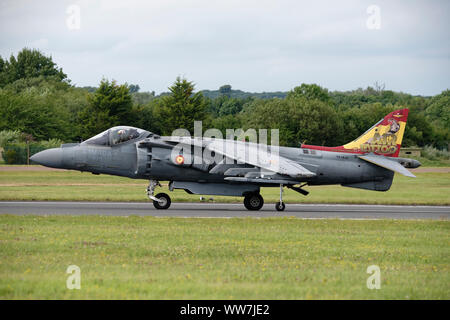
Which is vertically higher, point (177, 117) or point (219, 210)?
point (177, 117)

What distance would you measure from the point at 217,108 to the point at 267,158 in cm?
13410

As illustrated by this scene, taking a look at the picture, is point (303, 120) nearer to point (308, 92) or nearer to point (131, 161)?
point (308, 92)

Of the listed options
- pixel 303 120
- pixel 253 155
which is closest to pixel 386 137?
pixel 253 155

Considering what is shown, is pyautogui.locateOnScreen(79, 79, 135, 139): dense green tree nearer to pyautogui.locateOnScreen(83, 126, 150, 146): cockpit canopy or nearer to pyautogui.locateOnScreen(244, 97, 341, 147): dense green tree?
pyautogui.locateOnScreen(244, 97, 341, 147): dense green tree

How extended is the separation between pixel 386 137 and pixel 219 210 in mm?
8130

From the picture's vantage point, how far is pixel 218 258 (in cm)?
1209

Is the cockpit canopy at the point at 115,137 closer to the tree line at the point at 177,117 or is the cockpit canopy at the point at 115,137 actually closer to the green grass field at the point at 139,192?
the green grass field at the point at 139,192

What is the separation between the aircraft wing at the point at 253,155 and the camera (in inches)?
893

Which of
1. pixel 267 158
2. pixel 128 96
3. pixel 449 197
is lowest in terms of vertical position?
pixel 449 197

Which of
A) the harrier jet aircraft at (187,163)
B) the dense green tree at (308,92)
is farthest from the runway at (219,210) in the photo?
the dense green tree at (308,92)

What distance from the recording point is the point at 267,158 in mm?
23062


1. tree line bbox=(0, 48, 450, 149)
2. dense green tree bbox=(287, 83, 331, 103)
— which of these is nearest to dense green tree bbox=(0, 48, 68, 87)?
tree line bbox=(0, 48, 450, 149)
